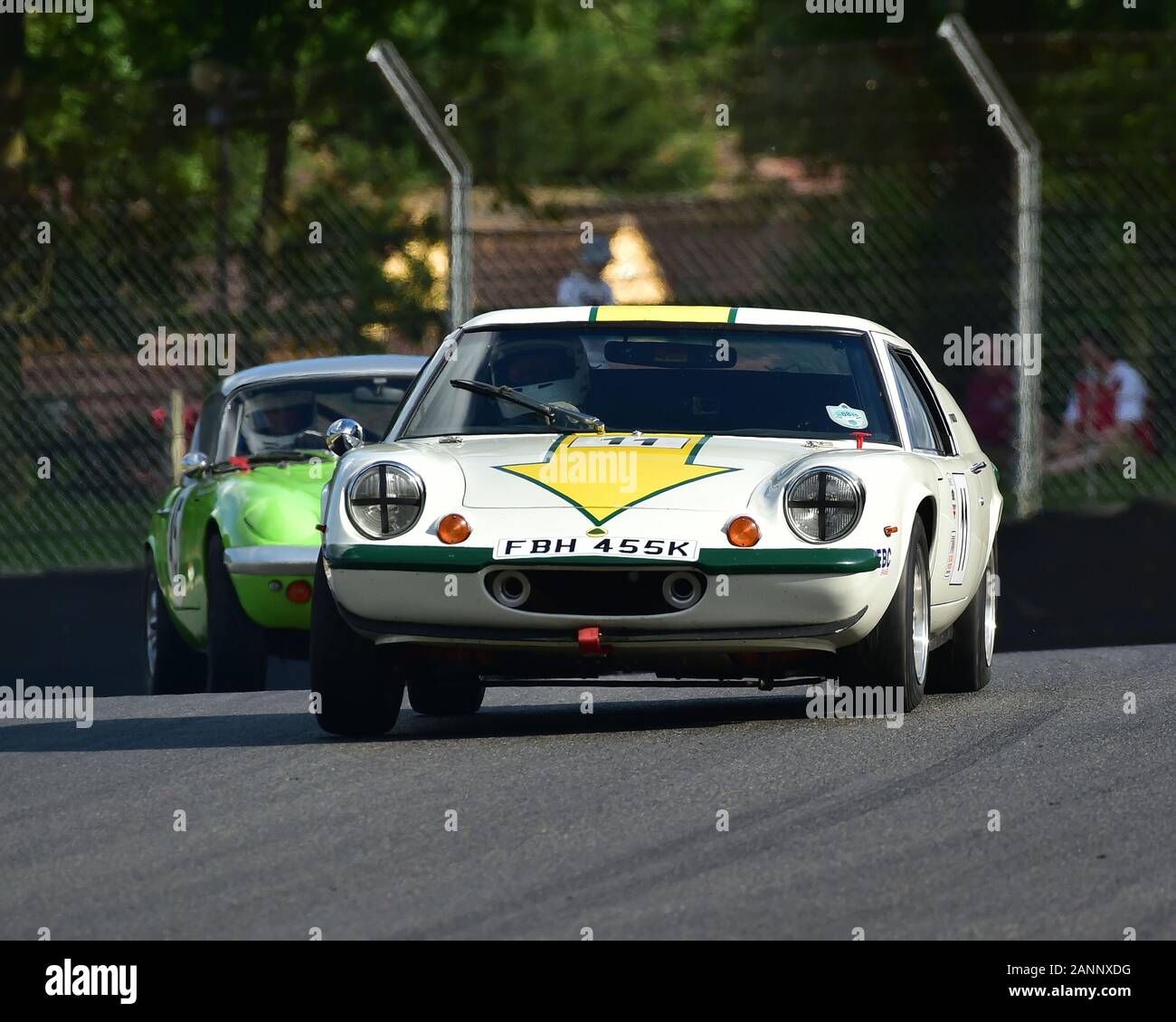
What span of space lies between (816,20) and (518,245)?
11.9 m

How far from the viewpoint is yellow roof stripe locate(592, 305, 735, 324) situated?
7.90 meters

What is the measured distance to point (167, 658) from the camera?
10.6 meters

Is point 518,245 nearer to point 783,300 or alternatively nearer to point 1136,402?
point 783,300

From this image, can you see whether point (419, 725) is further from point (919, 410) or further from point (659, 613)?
point (919, 410)

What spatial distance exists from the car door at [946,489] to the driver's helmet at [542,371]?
105cm

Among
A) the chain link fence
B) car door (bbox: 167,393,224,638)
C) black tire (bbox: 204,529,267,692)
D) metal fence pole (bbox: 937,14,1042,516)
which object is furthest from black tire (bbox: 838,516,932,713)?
the chain link fence

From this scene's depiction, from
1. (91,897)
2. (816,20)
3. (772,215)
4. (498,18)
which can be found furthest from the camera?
(816,20)

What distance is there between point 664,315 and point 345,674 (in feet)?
5.33

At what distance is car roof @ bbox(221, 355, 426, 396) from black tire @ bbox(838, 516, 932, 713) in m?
3.92

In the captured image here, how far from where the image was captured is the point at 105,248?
14758 mm

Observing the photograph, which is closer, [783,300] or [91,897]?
[91,897]

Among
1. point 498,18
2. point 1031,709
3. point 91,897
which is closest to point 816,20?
point 498,18

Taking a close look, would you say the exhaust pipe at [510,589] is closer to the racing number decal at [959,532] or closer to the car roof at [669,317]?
the car roof at [669,317]

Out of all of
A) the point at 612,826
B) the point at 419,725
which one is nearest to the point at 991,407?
the point at 419,725
